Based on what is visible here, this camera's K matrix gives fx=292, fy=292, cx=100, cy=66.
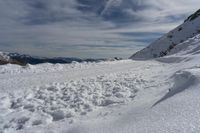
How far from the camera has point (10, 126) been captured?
7.33m

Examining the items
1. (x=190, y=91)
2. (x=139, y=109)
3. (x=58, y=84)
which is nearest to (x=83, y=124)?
(x=139, y=109)

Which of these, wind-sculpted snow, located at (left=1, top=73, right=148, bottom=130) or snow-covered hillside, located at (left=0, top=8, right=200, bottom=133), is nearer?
snow-covered hillside, located at (left=0, top=8, right=200, bottom=133)

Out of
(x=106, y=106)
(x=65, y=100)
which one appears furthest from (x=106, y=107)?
(x=65, y=100)

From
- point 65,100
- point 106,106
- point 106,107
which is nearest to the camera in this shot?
point 106,107

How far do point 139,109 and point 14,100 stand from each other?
442 centimetres

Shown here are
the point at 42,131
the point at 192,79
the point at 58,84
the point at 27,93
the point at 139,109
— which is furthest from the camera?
the point at 58,84

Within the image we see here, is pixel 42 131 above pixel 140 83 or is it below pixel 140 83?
below

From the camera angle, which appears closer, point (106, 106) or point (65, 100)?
point (106, 106)

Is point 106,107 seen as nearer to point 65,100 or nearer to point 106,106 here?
point 106,106

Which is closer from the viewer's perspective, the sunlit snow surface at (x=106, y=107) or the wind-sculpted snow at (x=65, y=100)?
the sunlit snow surface at (x=106, y=107)

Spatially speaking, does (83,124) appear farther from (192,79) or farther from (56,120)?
(192,79)

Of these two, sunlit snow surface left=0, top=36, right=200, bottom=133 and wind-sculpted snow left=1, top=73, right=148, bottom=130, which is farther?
wind-sculpted snow left=1, top=73, right=148, bottom=130

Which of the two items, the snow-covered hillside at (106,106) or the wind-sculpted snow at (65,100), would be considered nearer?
the snow-covered hillside at (106,106)

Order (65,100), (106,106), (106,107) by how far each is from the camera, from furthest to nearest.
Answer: (65,100) → (106,106) → (106,107)
